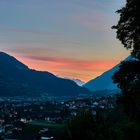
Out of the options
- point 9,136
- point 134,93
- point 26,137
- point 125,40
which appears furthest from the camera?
point 9,136

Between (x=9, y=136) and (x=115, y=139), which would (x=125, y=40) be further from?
(x=9, y=136)

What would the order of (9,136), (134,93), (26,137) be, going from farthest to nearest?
(9,136)
(26,137)
(134,93)

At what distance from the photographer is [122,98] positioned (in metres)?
27.7

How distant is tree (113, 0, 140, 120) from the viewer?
27278 millimetres

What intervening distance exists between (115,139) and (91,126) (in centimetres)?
148

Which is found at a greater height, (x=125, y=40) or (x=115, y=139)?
(x=125, y=40)

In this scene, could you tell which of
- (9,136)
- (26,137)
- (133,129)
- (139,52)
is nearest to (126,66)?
(139,52)

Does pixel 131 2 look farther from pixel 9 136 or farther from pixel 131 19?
pixel 9 136

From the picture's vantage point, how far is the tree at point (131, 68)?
27.3 m

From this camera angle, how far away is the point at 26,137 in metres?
131

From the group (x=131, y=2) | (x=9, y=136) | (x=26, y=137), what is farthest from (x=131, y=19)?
(x=9, y=136)

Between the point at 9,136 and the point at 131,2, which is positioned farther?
the point at 9,136

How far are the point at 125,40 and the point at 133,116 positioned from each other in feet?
13.8

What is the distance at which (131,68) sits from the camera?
2755 centimetres
